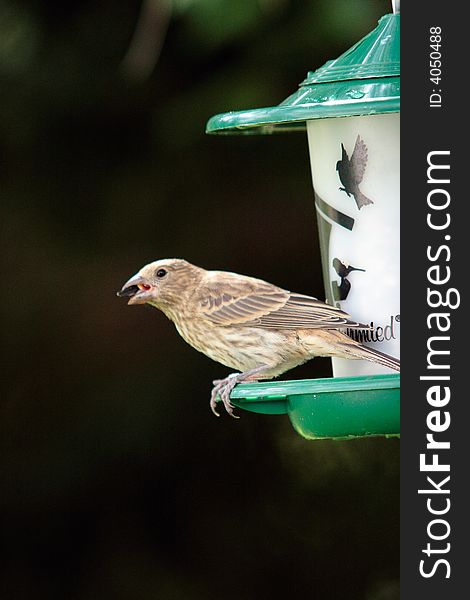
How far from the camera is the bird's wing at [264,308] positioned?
4746mm

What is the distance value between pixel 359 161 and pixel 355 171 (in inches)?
1.2

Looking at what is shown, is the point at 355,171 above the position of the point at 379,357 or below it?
above

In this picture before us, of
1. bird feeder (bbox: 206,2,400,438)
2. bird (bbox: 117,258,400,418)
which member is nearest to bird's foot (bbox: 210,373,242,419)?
bird (bbox: 117,258,400,418)

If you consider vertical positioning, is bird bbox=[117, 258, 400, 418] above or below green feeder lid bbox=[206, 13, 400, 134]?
below

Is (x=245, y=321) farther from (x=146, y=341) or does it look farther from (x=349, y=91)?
(x=146, y=341)

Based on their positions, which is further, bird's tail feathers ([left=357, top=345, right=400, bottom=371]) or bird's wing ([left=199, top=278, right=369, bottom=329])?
bird's wing ([left=199, top=278, right=369, bottom=329])

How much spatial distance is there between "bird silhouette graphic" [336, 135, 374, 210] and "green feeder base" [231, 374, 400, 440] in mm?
616

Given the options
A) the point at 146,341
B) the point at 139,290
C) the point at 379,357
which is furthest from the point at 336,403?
the point at 146,341

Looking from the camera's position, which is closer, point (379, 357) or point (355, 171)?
point (379, 357)

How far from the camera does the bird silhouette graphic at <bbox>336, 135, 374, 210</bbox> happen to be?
15.4 ft

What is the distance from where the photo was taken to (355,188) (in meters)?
4.71

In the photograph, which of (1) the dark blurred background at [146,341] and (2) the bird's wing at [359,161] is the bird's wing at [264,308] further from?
(1) the dark blurred background at [146,341]

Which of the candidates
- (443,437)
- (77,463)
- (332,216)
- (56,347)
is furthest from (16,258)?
(443,437)

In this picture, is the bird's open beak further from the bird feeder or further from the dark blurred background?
the dark blurred background
